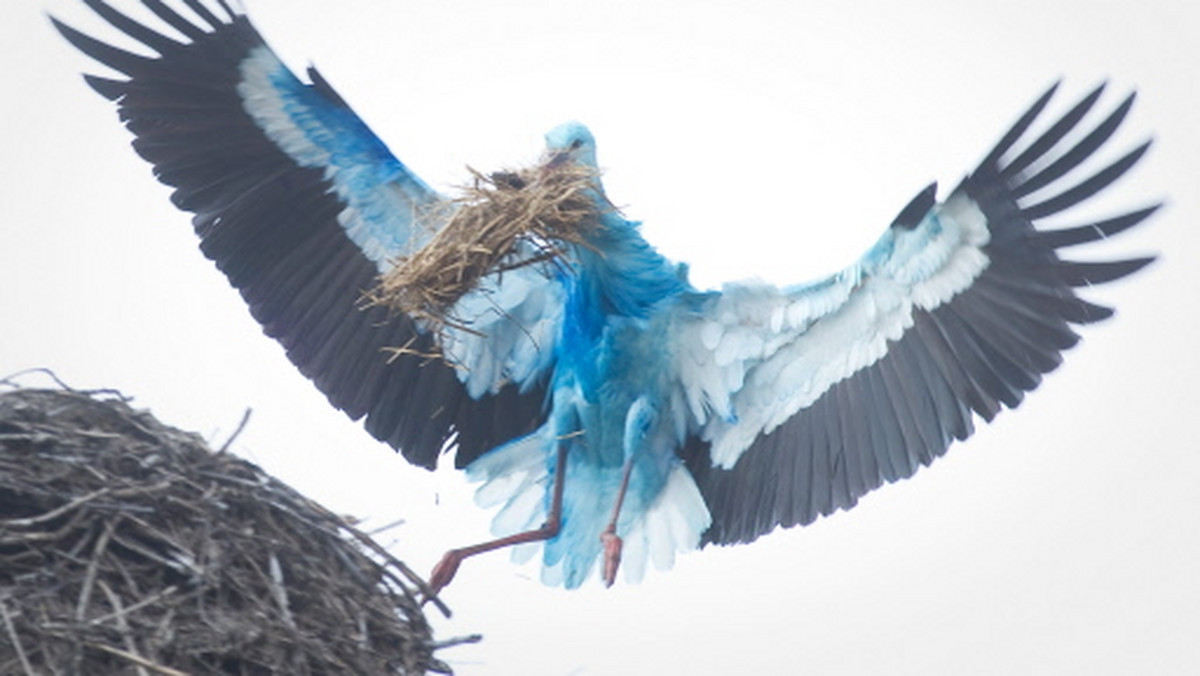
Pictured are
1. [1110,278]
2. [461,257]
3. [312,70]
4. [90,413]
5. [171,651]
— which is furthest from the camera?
[312,70]

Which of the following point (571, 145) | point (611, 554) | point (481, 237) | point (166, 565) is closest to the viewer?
point (166, 565)

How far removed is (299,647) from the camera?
17.4ft

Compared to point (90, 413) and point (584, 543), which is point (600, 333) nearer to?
point (584, 543)

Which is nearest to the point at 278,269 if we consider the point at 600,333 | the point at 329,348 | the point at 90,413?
the point at 329,348

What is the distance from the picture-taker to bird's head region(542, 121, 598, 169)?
7699 mm

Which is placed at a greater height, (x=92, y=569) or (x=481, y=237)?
(x=481, y=237)

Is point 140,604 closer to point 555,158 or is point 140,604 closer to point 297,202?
point 555,158

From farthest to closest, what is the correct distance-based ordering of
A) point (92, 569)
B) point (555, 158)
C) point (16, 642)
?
1. point (555, 158)
2. point (92, 569)
3. point (16, 642)

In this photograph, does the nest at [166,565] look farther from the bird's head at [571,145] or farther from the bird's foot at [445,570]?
the bird's head at [571,145]

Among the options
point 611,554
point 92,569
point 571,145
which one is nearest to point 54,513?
point 92,569

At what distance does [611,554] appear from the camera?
26.7ft

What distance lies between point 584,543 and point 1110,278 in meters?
2.20

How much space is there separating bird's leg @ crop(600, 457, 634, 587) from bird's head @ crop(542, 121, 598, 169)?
1.20 m

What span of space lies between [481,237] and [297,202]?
166cm
